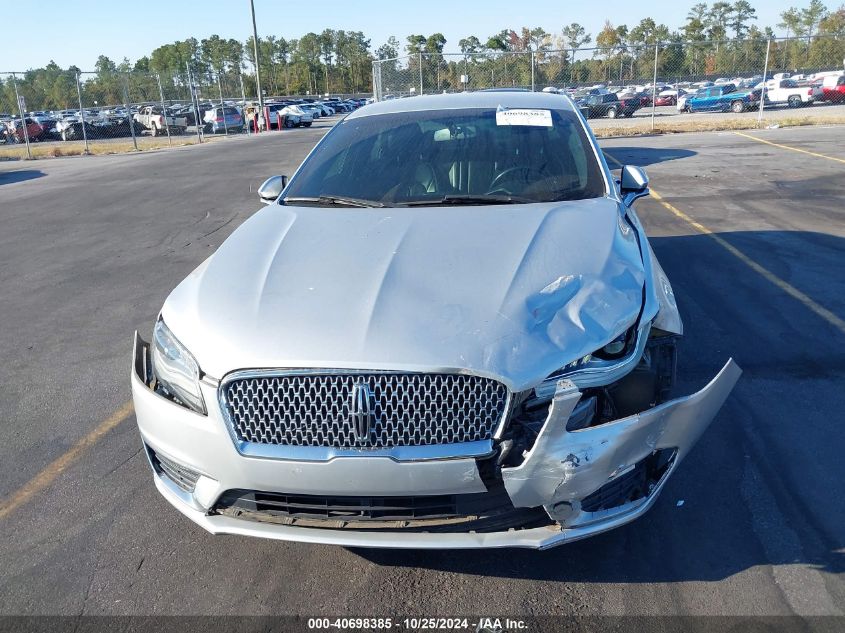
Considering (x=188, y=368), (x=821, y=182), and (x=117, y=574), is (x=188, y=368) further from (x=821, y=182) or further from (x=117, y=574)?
(x=821, y=182)

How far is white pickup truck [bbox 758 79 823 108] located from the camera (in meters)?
34.8

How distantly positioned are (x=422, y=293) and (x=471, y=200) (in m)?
1.22

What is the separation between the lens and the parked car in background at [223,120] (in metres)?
40.0

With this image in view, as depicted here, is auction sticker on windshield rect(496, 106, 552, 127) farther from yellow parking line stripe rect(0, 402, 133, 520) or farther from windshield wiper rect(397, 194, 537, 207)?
yellow parking line stripe rect(0, 402, 133, 520)

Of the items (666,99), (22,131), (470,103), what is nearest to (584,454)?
(470,103)

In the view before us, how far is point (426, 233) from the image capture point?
11.3 feet

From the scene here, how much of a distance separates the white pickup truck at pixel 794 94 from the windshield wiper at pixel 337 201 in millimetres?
36584

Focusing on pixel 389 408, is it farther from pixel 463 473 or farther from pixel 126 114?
pixel 126 114

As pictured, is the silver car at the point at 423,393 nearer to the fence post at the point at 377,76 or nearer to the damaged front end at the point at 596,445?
the damaged front end at the point at 596,445

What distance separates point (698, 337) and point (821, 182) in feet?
28.5

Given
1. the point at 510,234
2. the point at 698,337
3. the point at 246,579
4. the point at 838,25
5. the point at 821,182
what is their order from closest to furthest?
the point at 246,579 → the point at 510,234 → the point at 698,337 → the point at 821,182 → the point at 838,25

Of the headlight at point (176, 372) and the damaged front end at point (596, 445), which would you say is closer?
the damaged front end at point (596, 445)

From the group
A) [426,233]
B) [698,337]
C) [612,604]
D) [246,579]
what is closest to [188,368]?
[246,579]

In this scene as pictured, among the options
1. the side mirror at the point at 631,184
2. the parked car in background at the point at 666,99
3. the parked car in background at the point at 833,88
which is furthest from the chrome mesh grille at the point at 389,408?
the parked car in background at the point at 666,99
